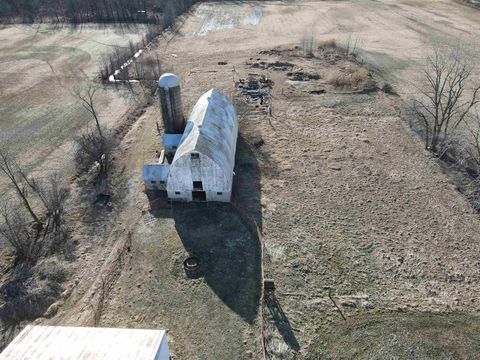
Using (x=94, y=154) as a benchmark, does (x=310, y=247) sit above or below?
below

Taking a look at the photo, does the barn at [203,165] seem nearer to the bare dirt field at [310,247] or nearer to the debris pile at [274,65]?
the bare dirt field at [310,247]

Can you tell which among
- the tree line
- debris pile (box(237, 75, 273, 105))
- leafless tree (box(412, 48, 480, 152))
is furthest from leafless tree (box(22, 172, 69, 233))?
the tree line

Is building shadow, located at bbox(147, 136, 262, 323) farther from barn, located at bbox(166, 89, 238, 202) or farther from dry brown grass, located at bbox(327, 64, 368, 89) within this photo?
dry brown grass, located at bbox(327, 64, 368, 89)

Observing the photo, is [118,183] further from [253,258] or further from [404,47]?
[404,47]

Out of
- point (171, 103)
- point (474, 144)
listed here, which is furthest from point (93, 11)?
point (474, 144)

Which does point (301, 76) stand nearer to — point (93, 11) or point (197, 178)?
point (197, 178)

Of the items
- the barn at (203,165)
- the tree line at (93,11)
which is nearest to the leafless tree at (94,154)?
the barn at (203,165)
